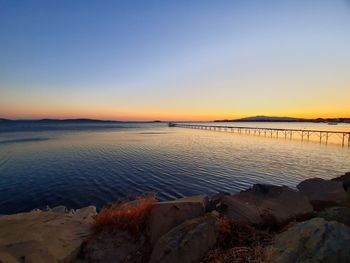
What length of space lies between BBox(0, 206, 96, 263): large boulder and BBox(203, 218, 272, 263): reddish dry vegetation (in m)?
3.26

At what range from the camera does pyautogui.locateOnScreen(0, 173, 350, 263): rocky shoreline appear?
416 centimetres

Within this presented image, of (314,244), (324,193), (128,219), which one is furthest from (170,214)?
(324,193)

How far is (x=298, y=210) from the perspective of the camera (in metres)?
7.20

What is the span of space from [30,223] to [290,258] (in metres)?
6.69

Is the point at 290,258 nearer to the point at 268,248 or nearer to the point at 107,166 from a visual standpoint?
the point at 268,248

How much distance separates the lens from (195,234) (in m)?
5.25

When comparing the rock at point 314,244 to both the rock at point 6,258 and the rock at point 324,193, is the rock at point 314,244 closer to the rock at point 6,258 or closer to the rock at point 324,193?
the rock at point 324,193

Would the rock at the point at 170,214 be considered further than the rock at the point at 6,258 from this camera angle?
Yes

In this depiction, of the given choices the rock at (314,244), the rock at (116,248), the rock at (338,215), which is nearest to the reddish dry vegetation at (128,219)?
the rock at (116,248)

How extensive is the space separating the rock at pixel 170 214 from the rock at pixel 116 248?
14.0 inches

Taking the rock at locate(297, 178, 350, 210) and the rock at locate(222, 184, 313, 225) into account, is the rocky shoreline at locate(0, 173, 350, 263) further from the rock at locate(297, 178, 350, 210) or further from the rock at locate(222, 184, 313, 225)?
the rock at locate(297, 178, 350, 210)

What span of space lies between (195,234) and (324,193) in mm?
6206

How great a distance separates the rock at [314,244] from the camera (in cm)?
367

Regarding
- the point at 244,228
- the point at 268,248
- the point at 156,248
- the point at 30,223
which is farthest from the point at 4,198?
the point at 268,248
